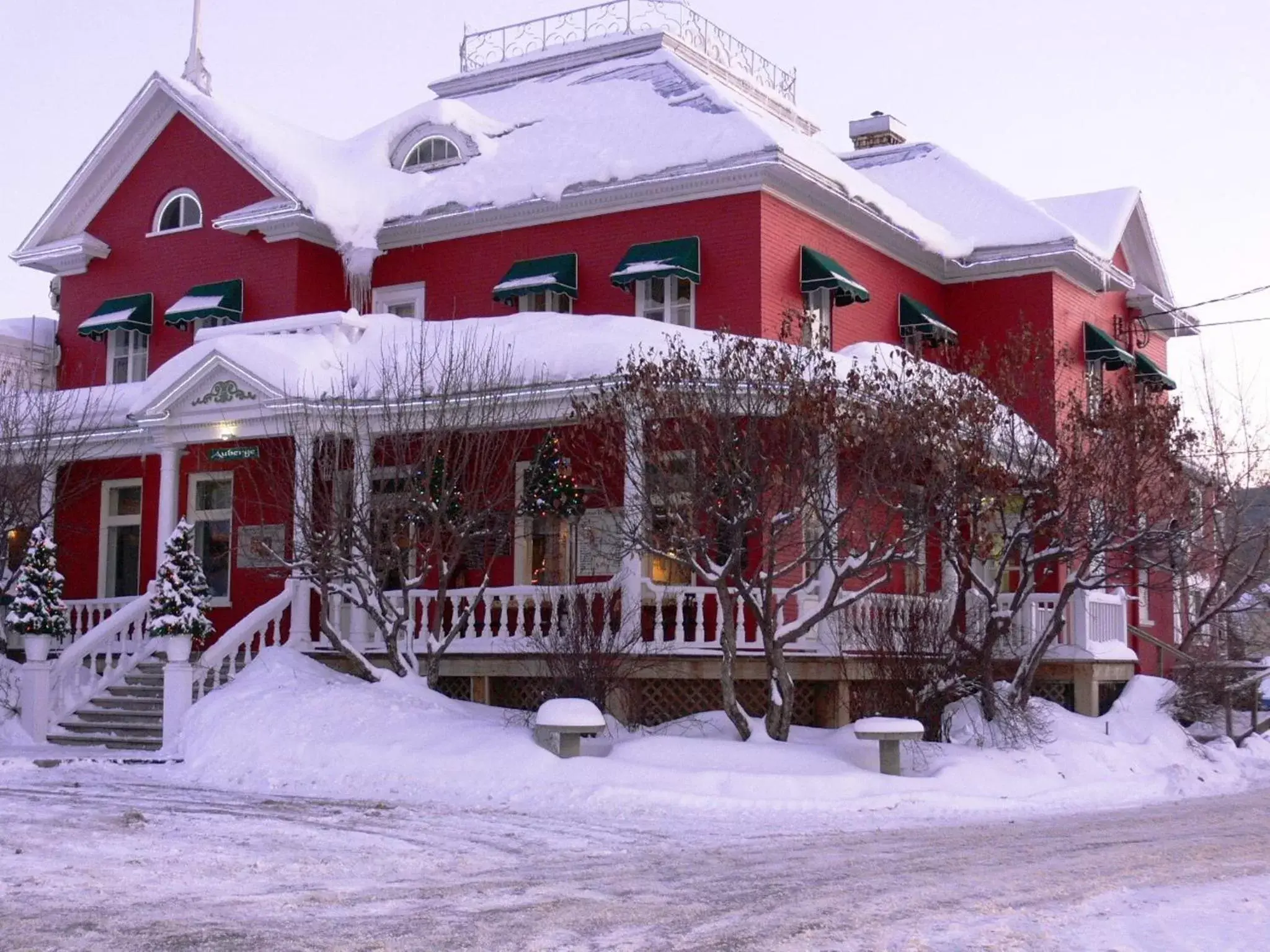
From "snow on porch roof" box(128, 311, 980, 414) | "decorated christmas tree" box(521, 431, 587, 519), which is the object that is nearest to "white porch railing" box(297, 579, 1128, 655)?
"decorated christmas tree" box(521, 431, 587, 519)

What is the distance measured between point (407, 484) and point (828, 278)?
718 centimetres

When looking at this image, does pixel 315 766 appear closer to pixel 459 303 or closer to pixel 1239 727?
pixel 459 303

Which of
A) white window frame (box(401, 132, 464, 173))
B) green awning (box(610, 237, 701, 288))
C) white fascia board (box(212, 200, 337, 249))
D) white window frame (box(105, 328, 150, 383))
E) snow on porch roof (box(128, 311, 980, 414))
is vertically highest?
white window frame (box(401, 132, 464, 173))

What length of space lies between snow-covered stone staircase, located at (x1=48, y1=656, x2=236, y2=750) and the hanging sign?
269 cm

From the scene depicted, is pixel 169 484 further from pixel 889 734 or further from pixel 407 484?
pixel 889 734

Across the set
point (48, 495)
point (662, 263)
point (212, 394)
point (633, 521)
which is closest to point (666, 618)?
point (633, 521)

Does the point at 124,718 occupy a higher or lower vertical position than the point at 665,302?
lower

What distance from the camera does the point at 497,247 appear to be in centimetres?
2411

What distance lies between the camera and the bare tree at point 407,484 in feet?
59.2

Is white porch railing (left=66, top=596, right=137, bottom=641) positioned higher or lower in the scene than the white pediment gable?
lower

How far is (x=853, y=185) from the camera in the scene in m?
23.6

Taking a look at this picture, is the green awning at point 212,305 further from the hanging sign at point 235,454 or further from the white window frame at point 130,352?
the hanging sign at point 235,454

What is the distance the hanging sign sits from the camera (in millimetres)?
20469

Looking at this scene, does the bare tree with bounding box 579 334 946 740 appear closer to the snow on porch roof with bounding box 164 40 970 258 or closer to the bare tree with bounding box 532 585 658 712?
the bare tree with bounding box 532 585 658 712
